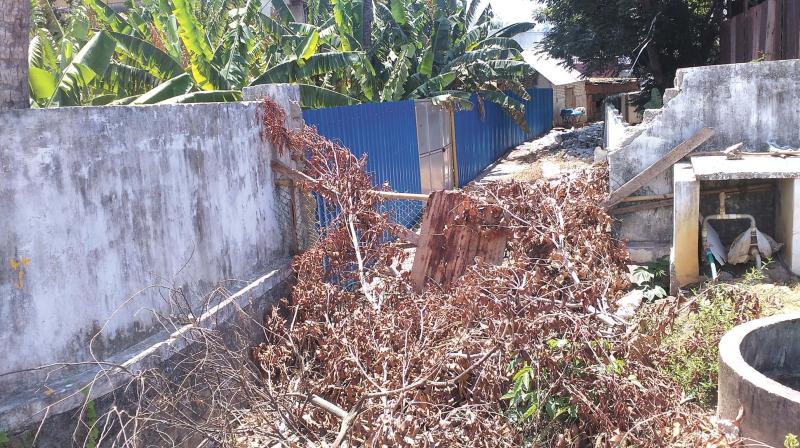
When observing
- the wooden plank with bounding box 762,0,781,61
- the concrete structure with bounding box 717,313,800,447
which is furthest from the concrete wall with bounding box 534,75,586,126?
the concrete structure with bounding box 717,313,800,447

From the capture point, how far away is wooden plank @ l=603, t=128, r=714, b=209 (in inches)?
Answer: 318

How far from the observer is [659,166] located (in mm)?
8188

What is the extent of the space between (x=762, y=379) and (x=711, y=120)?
492 cm

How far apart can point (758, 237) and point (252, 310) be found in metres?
5.16

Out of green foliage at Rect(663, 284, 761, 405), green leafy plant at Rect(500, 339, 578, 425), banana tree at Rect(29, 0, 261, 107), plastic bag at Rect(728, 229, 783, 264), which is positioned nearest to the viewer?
green leafy plant at Rect(500, 339, 578, 425)

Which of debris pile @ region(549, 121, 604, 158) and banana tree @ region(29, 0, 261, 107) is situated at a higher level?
banana tree @ region(29, 0, 261, 107)

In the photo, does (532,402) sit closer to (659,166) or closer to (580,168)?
(659,166)

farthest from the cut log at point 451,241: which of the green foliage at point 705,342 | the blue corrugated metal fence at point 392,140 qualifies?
the green foliage at point 705,342

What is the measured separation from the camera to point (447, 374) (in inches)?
177

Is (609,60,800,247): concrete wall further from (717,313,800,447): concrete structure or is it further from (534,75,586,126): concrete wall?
(534,75,586,126): concrete wall

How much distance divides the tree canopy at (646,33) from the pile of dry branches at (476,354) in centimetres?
1416

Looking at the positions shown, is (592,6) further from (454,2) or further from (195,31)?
(195,31)

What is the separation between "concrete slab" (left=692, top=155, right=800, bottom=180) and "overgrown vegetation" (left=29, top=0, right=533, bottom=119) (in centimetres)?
507

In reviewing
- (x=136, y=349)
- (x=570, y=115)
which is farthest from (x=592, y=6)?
(x=136, y=349)
